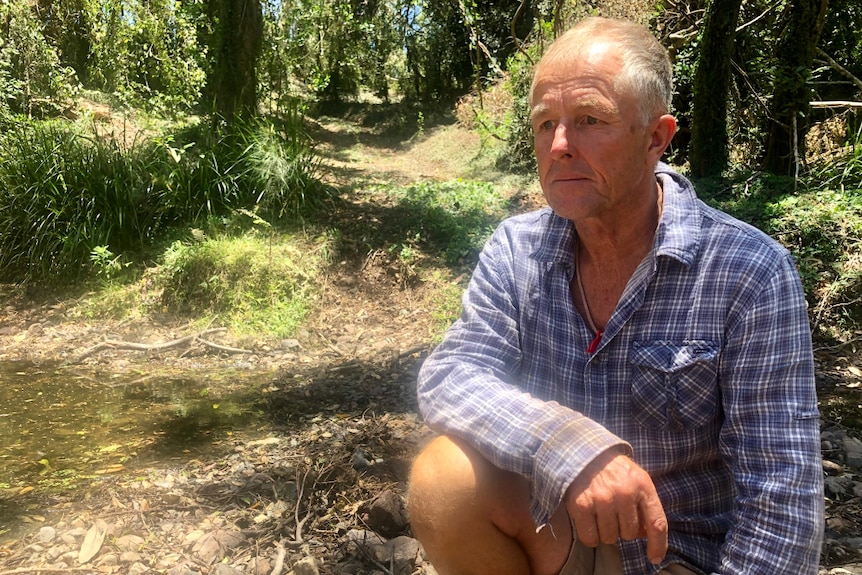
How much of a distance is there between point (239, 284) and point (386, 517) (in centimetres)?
323

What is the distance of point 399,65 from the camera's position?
1592cm

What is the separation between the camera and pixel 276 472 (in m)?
2.85

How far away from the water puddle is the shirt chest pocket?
7.57 feet

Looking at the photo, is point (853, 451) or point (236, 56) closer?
point (853, 451)

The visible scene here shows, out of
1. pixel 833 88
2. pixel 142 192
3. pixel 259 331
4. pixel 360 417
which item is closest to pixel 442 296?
pixel 259 331

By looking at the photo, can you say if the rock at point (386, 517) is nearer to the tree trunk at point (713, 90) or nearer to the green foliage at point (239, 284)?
the green foliage at point (239, 284)

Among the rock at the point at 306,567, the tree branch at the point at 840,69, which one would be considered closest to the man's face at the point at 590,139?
the rock at the point at 306,567

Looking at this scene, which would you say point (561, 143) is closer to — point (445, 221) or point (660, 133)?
point (660, 133)

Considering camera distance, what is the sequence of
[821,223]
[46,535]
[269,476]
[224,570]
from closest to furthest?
[224,570] < [46,535] < [269,476] < [821,223]

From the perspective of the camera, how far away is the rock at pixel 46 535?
2344mm

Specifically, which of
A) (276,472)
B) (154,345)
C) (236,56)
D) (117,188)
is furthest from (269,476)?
(236,56)

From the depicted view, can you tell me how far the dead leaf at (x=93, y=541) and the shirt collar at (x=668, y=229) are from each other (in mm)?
1794

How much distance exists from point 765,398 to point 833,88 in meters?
6.90

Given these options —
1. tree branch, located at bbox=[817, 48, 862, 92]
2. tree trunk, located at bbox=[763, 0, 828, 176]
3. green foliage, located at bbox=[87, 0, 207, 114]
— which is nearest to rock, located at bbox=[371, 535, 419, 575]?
tree trunk, located at bbox=[763, 0, 828, 176]
